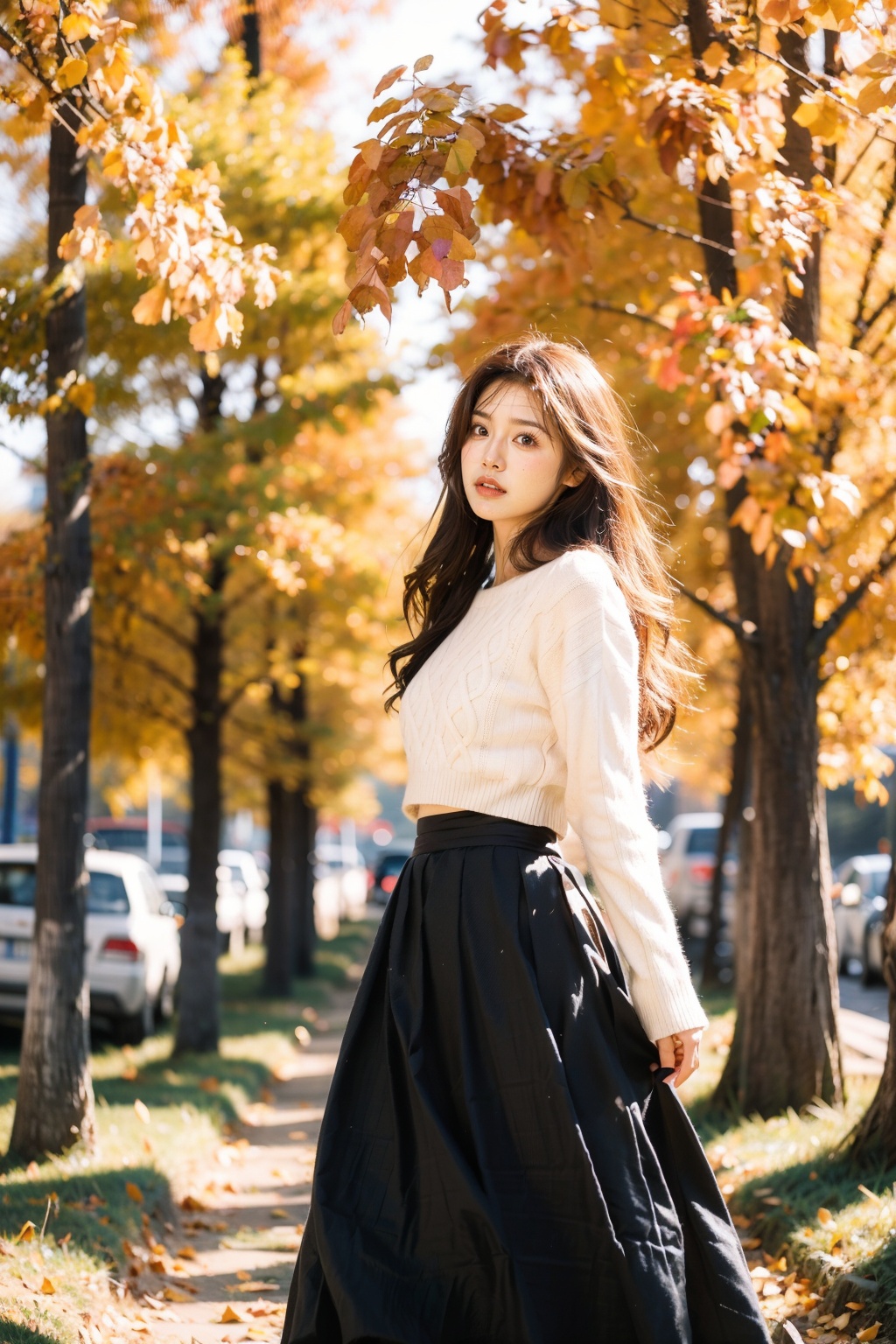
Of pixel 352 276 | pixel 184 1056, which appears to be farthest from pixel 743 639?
pixel 184 1056

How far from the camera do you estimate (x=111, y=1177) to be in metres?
5.53

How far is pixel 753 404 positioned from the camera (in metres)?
4.77

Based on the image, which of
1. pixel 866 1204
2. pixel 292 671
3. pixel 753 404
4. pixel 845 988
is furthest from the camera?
pixel 845 988

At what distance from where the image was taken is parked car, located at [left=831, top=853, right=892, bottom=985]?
620 inches

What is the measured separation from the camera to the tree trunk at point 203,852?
10.1 m

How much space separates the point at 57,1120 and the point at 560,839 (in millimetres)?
3764

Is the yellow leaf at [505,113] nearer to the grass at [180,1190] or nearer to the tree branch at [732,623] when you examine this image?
the tree branch at [732,623]

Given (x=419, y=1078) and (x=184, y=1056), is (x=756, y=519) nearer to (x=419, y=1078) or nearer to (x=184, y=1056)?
(x=419, y=1078)

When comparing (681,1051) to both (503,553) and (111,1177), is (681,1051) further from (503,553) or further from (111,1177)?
(111,1177)

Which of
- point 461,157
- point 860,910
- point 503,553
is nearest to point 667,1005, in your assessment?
point 503,553

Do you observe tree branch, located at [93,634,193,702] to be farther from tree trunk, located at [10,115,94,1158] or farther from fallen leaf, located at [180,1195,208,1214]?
fallen leaf, located at [180,1195,208,1214]

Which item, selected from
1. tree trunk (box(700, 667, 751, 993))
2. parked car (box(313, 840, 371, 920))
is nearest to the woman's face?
tree trunk (box(700, 667, 751, 993))

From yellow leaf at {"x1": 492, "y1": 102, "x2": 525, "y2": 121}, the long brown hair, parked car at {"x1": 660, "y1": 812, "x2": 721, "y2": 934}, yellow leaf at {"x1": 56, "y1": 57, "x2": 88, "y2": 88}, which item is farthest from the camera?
parked car at {"x1": 660, "y1": 812, "x2": 721, "y2": 934}

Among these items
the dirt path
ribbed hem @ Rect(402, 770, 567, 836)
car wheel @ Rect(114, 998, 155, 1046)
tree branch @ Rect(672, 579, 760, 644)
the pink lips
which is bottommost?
the dirt path
